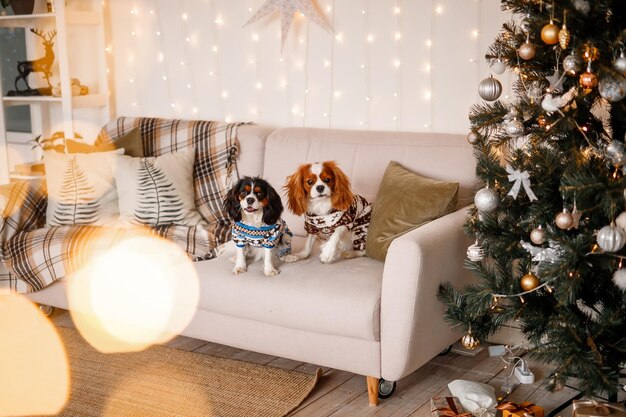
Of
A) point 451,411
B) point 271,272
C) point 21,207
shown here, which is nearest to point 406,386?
point 451,411

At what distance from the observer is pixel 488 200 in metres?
2.16

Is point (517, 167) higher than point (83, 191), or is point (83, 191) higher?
point (517, 167)

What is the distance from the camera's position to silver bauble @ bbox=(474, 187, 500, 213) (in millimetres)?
2162

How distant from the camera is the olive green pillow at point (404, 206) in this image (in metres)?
2.79

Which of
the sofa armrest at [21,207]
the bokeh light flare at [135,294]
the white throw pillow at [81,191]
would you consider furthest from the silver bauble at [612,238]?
the sofa armrest at [21,207]

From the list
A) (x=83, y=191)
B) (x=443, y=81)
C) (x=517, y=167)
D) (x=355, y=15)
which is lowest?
(x=83, y=191)

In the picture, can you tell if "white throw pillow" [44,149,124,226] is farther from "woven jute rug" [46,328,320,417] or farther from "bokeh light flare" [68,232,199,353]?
"woven jute rug" [46,328,320,417]

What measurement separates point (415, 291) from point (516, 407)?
49 cm

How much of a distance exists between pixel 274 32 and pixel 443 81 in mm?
922

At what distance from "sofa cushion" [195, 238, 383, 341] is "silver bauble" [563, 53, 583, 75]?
98 cm

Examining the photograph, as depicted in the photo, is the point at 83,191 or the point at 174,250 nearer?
the point at 174,250

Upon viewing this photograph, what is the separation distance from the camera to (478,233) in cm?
232

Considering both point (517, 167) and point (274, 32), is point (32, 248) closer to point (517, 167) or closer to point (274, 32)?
point (274, 32)

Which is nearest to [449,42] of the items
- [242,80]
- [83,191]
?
[242,80]
